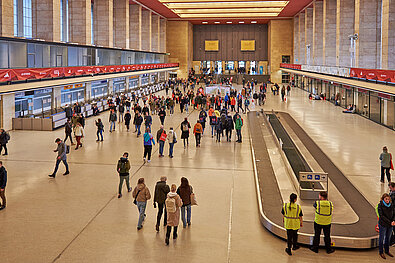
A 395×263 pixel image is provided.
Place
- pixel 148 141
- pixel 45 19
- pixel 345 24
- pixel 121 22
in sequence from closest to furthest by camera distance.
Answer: pixel 148 141 → pixel 45 19 → pixel 345 24 → pixel 121 22

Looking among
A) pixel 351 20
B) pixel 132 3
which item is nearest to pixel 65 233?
pixel 351 20

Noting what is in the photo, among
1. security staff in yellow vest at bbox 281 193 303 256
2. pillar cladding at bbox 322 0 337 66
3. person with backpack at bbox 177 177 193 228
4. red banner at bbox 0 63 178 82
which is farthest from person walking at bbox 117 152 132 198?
pillar cladding at bbox 322 0 337 66

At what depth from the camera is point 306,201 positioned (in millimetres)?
9531

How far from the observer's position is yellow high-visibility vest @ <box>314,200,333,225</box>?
6930 millimetres

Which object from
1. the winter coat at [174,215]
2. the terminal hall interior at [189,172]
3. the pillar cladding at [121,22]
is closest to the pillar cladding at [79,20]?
the terminal hall interior at [189,172]

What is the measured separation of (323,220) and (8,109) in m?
17.0

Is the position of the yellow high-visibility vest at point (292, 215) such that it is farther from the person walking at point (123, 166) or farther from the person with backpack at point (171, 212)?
the person walking at point (123, 166)

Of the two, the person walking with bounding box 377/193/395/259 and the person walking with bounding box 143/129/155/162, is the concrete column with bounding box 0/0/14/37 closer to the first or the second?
the person walking with bounding box 143/129/155/162

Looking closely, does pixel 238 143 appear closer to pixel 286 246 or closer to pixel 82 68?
pixel 286 246

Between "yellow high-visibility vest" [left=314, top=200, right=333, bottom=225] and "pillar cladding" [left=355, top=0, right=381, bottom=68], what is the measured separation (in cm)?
2574

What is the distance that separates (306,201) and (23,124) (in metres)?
15.2

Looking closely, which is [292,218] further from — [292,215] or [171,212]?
[171,212]

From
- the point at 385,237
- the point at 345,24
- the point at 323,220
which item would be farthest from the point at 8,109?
the point at 345,24

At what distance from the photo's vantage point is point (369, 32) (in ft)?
97.7
